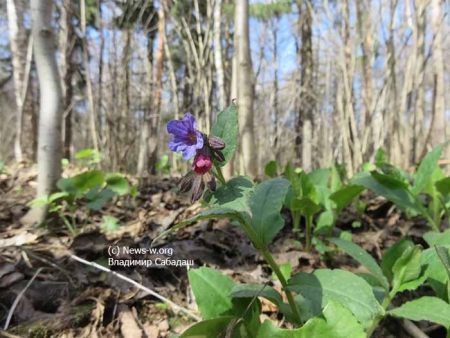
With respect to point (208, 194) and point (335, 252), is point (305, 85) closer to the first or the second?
point (335, 252)

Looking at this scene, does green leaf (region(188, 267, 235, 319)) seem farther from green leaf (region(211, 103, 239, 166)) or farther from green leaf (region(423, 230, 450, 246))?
green leaf (region(423, 230, 450, 246))

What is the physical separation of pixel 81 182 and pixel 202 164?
154cm

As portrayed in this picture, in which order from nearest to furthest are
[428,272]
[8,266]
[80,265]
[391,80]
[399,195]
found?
[428,272], [8,266], [80,265], [399,195], [391,80]

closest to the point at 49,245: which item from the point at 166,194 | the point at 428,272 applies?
the point at 166,194

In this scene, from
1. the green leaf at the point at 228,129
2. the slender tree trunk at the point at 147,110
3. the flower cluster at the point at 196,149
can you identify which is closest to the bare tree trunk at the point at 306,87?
the slender tree trunk at the point at 147,110

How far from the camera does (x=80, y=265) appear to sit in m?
1.65

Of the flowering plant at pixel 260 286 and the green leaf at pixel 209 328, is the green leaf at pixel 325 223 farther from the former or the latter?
the green leaf at pixel 209 328

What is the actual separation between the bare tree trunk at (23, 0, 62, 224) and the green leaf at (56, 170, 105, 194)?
0.19 meters

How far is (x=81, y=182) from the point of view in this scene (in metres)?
2.17

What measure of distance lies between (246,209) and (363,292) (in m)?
0.44

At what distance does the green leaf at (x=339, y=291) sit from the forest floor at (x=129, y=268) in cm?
42

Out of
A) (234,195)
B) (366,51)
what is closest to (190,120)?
(234,195)

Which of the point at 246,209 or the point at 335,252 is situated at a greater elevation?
the point at 246,209

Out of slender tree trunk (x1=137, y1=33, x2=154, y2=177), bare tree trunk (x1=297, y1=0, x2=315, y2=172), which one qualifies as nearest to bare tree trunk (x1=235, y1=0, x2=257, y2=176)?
slender tree trunk (x1=137, y1=33, x2=154, y2=177)
